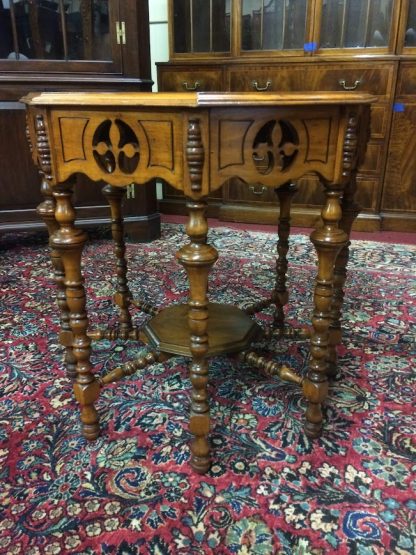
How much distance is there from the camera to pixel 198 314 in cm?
112

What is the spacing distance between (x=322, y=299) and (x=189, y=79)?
2.73m

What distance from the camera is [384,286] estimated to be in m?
2.37

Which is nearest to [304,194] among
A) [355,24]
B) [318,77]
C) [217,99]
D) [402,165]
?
[402,165]

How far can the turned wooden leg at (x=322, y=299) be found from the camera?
1127 mm

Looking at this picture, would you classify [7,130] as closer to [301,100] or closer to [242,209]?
[242,209]

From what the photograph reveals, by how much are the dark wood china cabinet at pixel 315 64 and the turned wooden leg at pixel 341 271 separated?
5.10 ft

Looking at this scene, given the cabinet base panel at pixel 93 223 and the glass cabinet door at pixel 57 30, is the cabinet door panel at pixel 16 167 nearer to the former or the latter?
the cabinet base panel at pixel 93 223

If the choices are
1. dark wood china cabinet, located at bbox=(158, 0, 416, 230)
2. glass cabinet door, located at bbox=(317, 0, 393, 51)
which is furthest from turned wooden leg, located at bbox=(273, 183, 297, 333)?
glass cabinet door, located at bbox=(317, 0, 393, 51)

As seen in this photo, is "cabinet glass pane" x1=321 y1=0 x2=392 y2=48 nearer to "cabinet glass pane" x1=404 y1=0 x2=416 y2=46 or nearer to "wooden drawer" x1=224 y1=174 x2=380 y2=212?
"cabinet glass pane" x1=404 y1=0 x2=416 y2=46

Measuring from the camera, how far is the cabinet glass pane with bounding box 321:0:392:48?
303 centimetres

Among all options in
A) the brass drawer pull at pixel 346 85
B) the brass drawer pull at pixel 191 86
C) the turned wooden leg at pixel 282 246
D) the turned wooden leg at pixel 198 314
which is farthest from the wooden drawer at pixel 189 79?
the turned wooden leg at pixel 198 314

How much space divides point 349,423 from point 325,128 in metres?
0.82

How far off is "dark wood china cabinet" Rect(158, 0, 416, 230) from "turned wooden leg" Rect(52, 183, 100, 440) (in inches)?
83.8

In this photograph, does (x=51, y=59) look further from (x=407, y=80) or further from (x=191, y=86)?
(x=407, y=80)
